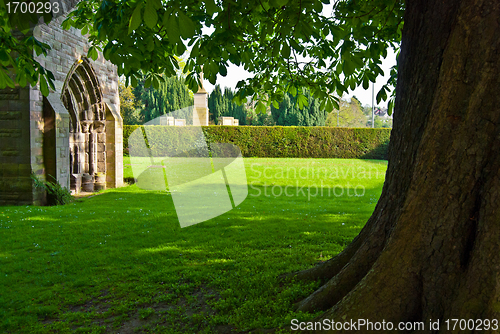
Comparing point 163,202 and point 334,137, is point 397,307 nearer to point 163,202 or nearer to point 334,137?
point 163,202

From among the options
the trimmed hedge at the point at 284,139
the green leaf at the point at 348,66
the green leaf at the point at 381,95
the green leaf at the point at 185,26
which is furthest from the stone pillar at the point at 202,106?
the green leaf at the point at 185,26

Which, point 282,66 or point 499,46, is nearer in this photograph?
point 499,46

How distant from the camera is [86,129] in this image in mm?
12180

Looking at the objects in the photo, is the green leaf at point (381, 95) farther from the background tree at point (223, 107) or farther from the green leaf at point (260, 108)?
the background tree at point (223, 107)

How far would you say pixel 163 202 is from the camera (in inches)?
402

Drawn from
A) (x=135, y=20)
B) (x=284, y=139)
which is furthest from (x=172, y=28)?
(x=284, y=139)

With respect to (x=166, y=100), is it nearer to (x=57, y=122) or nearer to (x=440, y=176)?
(x=57, y=122)

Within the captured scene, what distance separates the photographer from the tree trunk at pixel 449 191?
212 cm

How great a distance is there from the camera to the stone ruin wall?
354 inches

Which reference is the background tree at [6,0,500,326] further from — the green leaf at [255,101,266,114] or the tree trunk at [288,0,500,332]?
the green leaf at [255,101,266,114]

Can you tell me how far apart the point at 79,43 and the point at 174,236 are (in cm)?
773

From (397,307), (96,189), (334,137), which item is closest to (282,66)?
(397,307)

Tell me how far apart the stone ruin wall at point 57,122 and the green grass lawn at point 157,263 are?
3.38 ft

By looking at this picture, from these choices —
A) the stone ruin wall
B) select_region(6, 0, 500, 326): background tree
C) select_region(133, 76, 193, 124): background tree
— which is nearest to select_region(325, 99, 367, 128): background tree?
select_region(133, 76, 193, 124): background tree
